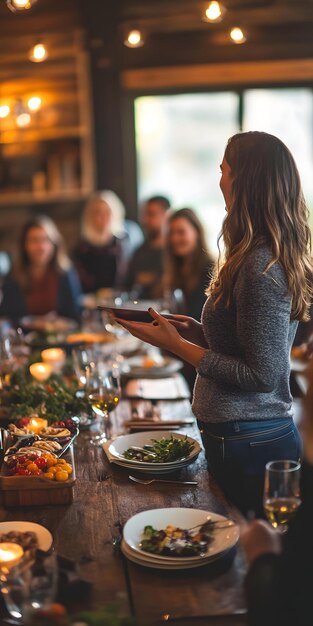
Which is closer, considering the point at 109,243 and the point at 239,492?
the point at 239,492

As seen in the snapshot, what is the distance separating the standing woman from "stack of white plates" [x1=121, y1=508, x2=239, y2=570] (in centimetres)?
22

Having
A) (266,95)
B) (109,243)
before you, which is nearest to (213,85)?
(266,95)

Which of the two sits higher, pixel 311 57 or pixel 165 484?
pixel 311 57

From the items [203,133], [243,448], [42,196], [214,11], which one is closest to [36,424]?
[243,448]

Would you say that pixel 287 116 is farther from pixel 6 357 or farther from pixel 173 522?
pixel 173 522

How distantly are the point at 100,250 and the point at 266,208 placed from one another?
438cm

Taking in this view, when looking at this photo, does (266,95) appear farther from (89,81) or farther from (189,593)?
(189,593)

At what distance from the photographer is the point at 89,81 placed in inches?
265

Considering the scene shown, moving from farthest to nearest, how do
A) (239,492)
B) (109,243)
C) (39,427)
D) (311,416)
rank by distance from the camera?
(109,243) → (39,427) → (239,492) → (311,416)

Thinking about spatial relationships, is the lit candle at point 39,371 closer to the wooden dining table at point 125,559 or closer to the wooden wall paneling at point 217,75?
the wooden dining table at point 125,559

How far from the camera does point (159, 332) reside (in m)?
2.20

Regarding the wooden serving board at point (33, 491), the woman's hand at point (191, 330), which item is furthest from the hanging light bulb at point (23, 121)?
the wooden serving board at point (33, 491)

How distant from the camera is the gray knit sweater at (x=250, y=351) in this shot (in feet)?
6.43

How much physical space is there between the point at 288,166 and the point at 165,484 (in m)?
0.86
